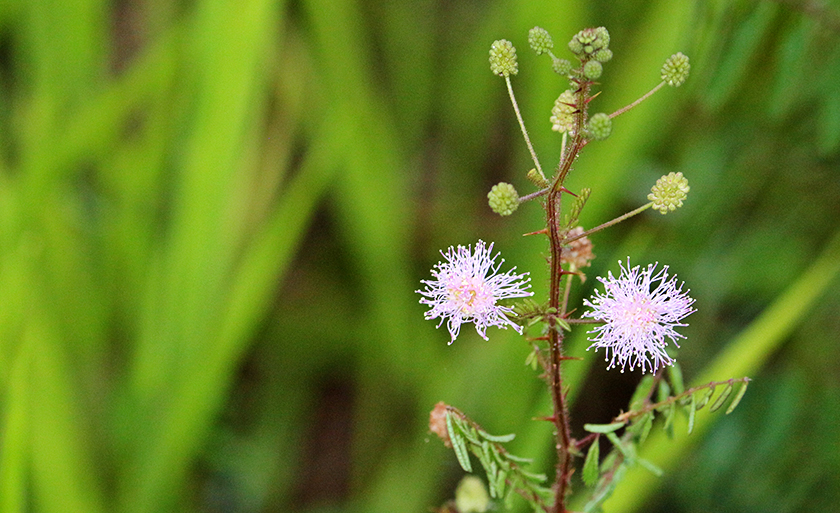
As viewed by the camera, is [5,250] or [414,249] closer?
[5,250]


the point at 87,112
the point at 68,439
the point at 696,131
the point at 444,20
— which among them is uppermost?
the point at 444,20

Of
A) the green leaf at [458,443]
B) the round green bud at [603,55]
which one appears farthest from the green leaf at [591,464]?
the round green bud at [603,55]

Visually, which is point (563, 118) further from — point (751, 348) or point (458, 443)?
point (751, 348)

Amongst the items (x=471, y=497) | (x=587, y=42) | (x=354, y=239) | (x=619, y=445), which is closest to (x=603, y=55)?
(x=587, y=42)

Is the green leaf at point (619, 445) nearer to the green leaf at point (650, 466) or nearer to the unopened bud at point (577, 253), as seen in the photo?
the green leaf at point (650, 466)

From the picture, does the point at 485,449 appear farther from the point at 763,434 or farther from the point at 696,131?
the point at 696,131

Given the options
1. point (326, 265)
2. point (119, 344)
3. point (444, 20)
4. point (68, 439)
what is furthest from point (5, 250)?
point (444, 20)

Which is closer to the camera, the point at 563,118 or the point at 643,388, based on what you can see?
the point at 563,118
